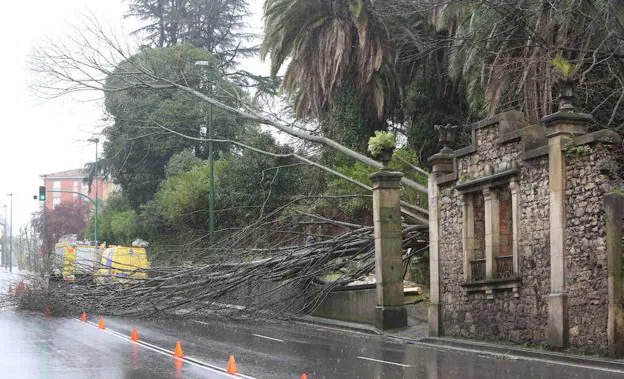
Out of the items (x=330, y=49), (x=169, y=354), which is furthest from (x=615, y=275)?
(x=330, y=49)

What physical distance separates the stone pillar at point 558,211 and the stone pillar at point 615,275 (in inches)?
54.2

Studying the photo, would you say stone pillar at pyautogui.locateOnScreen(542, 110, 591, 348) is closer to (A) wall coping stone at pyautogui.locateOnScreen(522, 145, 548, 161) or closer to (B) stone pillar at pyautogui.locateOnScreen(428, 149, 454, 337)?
(A) wall coping stone at pyautogui.locateOnScreen(522, 145, 548, 161)

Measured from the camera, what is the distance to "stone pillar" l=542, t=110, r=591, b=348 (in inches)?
641

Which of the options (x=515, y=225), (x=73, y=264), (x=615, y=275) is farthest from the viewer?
(x=73, y=264)

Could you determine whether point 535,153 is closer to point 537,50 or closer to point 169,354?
point 537,50

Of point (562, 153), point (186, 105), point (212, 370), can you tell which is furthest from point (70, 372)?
point (186, 105)

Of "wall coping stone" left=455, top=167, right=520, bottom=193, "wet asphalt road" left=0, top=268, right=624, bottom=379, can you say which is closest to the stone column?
"wall coping stone" left=455, top=167, right=520, bottom=193

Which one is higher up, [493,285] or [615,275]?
[615,275]

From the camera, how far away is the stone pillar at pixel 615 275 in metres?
14.7

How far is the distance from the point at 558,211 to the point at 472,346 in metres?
4.01

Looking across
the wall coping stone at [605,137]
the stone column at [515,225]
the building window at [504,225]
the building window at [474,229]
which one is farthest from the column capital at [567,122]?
the building window at [474,229]

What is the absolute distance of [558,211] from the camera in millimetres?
16516

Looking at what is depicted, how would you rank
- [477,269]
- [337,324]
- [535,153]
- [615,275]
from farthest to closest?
[337,324] < [477,269] < [535,153] < [615,275]

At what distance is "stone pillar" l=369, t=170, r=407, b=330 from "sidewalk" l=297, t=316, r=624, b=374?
652mm
